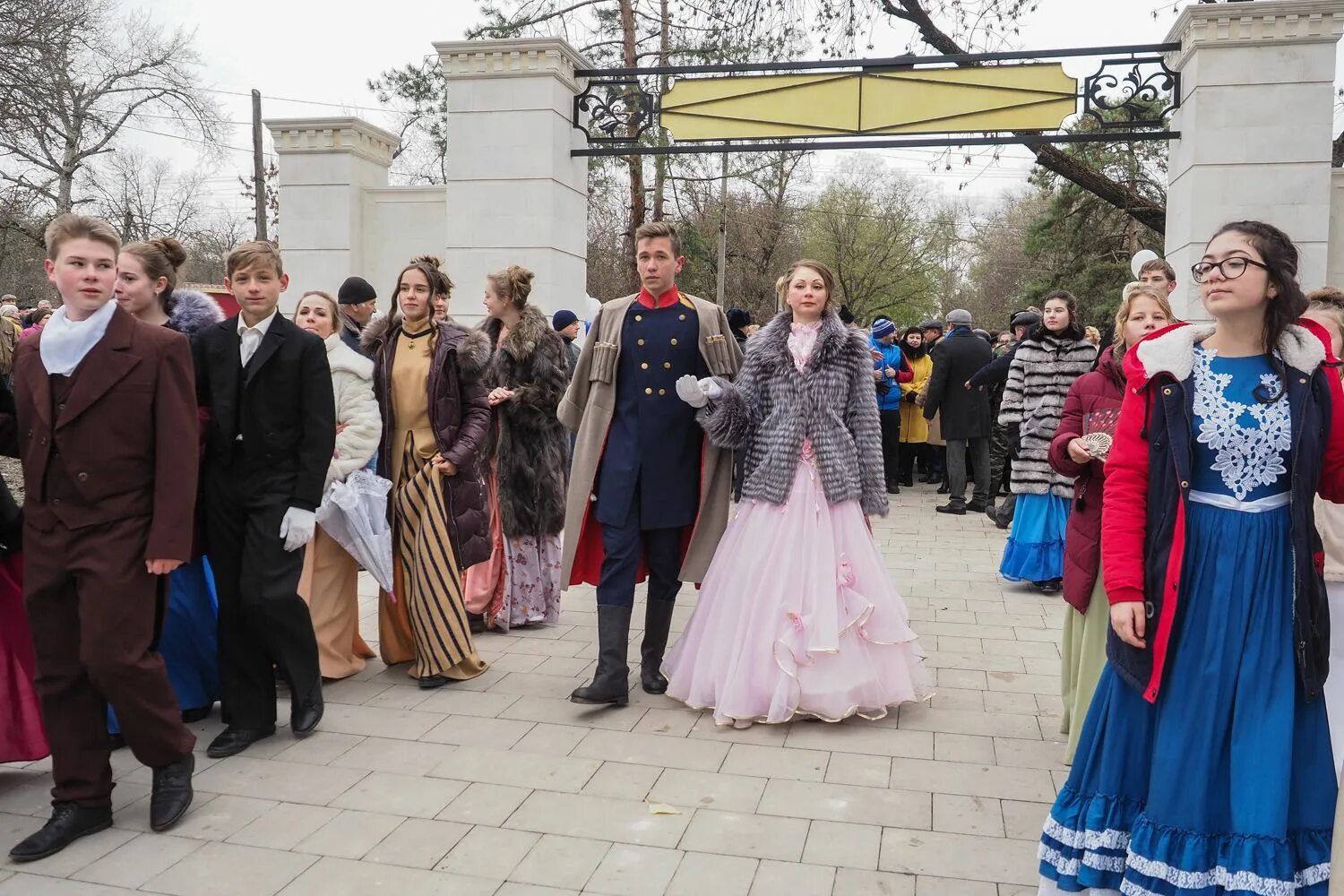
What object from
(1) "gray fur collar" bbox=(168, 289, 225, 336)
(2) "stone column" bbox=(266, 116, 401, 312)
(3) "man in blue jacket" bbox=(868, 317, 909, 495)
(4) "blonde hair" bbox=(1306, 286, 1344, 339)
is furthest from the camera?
(3) "man in blue jacket" bbox=(868, 317, 909, 495)

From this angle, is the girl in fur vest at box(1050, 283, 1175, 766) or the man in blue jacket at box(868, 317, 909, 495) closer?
the girl in fur vest at box(1050, 283, 1175, 766)

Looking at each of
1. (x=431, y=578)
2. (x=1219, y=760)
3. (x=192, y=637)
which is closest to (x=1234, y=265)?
(x=1219, y=760)

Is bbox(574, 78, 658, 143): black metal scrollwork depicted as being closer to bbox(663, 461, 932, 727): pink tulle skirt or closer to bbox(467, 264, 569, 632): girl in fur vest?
bbox(467, 264, 569, 632): girl in fur vest

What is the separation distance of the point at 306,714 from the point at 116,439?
4.97ft

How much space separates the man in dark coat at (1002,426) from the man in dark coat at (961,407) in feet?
0.74

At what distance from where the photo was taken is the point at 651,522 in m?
4.87

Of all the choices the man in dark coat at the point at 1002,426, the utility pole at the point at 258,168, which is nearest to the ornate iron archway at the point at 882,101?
the man in dark coat at the point at 1002,426

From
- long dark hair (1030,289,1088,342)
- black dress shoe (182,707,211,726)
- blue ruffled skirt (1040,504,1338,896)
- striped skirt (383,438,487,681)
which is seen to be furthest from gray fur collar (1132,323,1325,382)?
long dark hair (1030,289,1088,342)

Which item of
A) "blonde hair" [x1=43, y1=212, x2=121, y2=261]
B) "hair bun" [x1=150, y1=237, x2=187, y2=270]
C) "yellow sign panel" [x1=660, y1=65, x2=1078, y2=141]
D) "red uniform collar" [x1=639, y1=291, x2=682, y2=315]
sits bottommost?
"red uniform collar" [x1=639, y1=291, x2=682, y2=315]

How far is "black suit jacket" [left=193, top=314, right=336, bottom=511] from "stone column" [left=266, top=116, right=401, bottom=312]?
593 cm

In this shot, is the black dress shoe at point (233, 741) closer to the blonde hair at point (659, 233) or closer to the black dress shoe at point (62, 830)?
the black dress shoe at point (62, 830)

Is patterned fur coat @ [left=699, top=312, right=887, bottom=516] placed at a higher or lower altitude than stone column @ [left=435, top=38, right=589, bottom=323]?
lower

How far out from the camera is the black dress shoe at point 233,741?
4.23m

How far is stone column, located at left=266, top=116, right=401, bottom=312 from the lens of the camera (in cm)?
994
